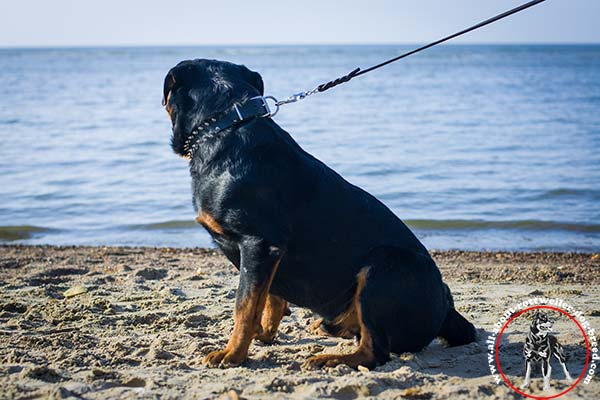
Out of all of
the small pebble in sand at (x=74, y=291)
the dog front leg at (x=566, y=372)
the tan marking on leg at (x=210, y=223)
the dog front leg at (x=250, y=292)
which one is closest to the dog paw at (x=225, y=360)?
the dog front leg at (x=250, y=292)

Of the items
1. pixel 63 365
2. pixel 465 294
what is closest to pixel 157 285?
pixel 63 365

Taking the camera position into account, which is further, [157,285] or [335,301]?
[157,285]

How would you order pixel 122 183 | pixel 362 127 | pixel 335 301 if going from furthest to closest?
pixel 362 127, pixel 122 183, pixel 335 301

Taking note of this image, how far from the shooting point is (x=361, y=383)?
12.1 feet

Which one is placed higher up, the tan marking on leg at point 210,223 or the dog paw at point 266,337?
the tan marking on leg at point 210,223

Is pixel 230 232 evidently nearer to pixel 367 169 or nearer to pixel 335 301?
pixel 335 301

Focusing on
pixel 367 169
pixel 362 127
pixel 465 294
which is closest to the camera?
pixel 465 294

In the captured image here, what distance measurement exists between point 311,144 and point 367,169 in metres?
3.64

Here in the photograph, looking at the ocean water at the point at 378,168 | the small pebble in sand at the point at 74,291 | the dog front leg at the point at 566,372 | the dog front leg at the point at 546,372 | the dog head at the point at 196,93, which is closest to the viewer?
the dog front leg at the point at 546,372

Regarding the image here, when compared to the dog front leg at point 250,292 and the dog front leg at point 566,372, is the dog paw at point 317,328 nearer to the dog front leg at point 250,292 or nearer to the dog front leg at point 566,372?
the dog front leg at point 250,292

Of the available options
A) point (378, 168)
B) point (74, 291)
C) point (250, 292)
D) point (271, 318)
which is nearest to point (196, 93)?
point (250, 292)

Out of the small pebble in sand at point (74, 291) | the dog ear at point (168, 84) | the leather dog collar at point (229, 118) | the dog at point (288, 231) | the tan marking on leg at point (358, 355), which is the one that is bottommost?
the small pebble in sand at point (74, 291)

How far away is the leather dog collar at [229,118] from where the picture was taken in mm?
4117

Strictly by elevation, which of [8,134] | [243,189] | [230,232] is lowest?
[8,134]
